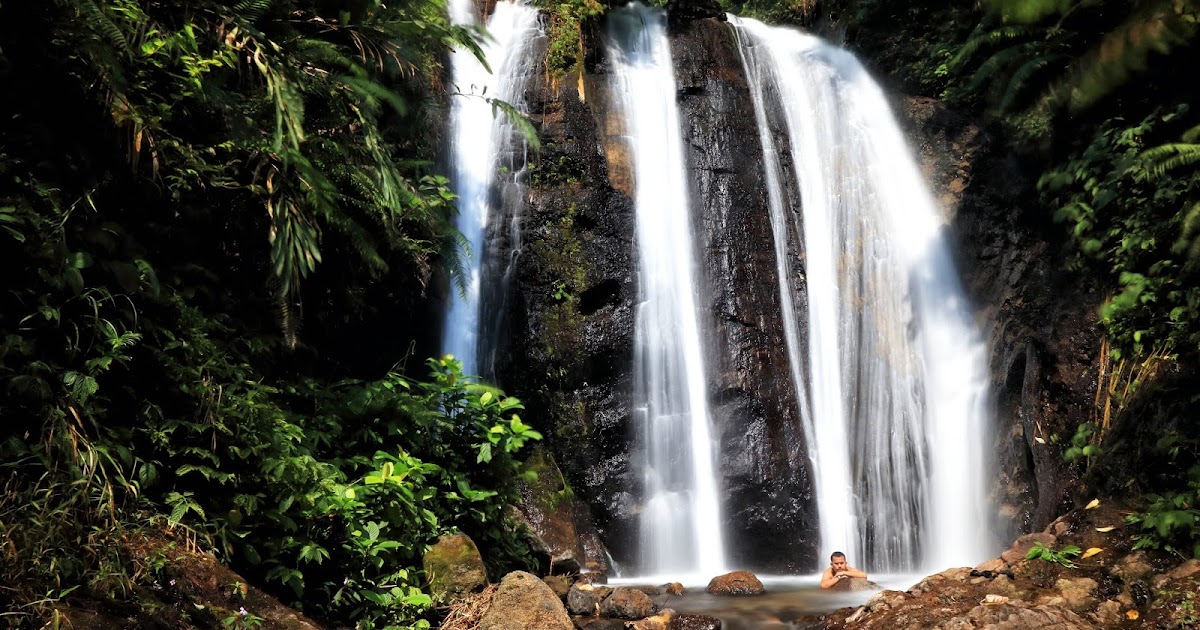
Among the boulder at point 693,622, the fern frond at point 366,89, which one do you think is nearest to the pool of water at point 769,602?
the boulder at point 693,622

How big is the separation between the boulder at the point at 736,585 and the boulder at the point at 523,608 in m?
3.25

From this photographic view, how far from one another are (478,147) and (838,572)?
753 cm

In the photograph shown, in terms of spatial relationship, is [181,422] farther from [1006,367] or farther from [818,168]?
[818,168]

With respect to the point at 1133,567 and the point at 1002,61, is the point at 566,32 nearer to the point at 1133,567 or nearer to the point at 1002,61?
the point at 1002,61

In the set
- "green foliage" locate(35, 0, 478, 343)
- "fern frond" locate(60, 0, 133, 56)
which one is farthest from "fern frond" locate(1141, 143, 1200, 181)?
"fern frond" locate(60, 0, 133, 56)

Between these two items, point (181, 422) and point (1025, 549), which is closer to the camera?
point (181, 422)

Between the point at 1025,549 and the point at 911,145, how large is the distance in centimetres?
764

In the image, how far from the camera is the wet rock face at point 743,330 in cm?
901

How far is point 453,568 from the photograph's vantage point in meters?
4.49

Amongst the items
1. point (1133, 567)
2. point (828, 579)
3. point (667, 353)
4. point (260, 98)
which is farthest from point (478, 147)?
point (1133, 567)

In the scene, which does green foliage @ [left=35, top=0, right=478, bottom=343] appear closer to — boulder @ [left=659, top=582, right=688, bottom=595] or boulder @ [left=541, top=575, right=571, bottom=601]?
boulder @ [left=541, top=575, right=571, bottom=601]

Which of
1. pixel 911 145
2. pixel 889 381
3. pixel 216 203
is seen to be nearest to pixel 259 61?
pixel 216 203

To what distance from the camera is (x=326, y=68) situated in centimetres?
513

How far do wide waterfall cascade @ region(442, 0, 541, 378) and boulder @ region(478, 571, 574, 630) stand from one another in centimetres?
514
